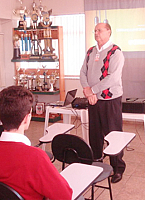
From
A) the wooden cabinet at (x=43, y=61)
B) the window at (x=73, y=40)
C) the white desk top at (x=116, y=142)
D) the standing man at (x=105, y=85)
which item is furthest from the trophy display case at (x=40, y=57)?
the white desk top at (x=116, y=142)

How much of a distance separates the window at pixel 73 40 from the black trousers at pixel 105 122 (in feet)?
9.67

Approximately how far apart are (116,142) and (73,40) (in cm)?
405

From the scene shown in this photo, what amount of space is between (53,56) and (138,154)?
104 inches

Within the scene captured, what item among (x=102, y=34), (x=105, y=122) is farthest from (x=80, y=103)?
(x=102, y=34)

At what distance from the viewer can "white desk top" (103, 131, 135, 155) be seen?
256 cm

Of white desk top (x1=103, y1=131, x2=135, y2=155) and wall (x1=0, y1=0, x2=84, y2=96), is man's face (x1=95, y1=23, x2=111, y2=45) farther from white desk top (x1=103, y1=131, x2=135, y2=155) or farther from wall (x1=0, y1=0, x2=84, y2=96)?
wall (x1=0, y1=0, x2=84, y2=96)

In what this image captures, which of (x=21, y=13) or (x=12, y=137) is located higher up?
(x=21, y=13)

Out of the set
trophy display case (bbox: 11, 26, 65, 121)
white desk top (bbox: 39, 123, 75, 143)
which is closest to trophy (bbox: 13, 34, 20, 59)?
trophy display case (bbox: 11, 26, 65, 121)

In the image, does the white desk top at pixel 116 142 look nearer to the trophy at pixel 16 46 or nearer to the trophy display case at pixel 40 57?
the trophy display case at pixel 40 57

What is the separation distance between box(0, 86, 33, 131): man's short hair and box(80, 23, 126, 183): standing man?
195 cm

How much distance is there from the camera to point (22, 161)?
4.89ft

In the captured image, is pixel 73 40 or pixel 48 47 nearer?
pixel 48 47

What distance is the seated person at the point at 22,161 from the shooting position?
149 centimetres

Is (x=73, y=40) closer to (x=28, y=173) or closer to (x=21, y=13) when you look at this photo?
(x=21, y=13)
